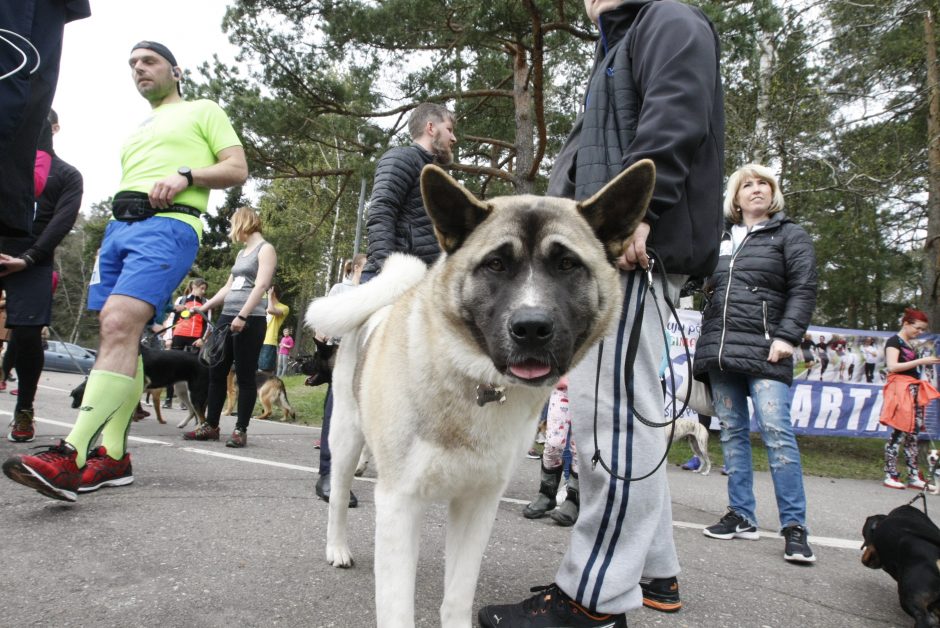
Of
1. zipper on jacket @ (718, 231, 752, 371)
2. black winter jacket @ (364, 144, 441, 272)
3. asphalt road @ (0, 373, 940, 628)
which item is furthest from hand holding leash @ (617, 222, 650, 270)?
zipper on jacket @ (718, 231, 752, 371)

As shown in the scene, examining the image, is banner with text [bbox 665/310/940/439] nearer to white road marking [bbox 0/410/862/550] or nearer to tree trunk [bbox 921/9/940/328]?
tree trunk [bbox 921/9/940/328]

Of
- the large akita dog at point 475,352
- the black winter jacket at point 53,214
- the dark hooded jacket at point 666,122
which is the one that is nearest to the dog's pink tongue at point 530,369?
the large akita dog at point 475,352

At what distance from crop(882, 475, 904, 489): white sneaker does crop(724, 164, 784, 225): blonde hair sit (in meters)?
5.17

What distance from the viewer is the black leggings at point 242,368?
5.72m

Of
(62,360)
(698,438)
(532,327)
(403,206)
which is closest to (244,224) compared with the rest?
(403,206)

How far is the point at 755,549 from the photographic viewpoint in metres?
3.51

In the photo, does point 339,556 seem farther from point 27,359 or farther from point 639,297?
point 27,359

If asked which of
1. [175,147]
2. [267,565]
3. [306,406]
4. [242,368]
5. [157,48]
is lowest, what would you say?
[306,406]

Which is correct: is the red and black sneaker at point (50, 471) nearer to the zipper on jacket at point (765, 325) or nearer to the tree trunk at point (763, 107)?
the zipper on jacket at point (765, 325)

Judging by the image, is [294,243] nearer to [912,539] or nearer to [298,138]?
[298,138]

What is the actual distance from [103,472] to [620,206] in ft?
10.6

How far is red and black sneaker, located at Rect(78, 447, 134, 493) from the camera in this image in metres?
3.10

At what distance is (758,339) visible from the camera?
12.0ft

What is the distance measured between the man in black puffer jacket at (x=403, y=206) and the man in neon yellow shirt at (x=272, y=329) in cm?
492
